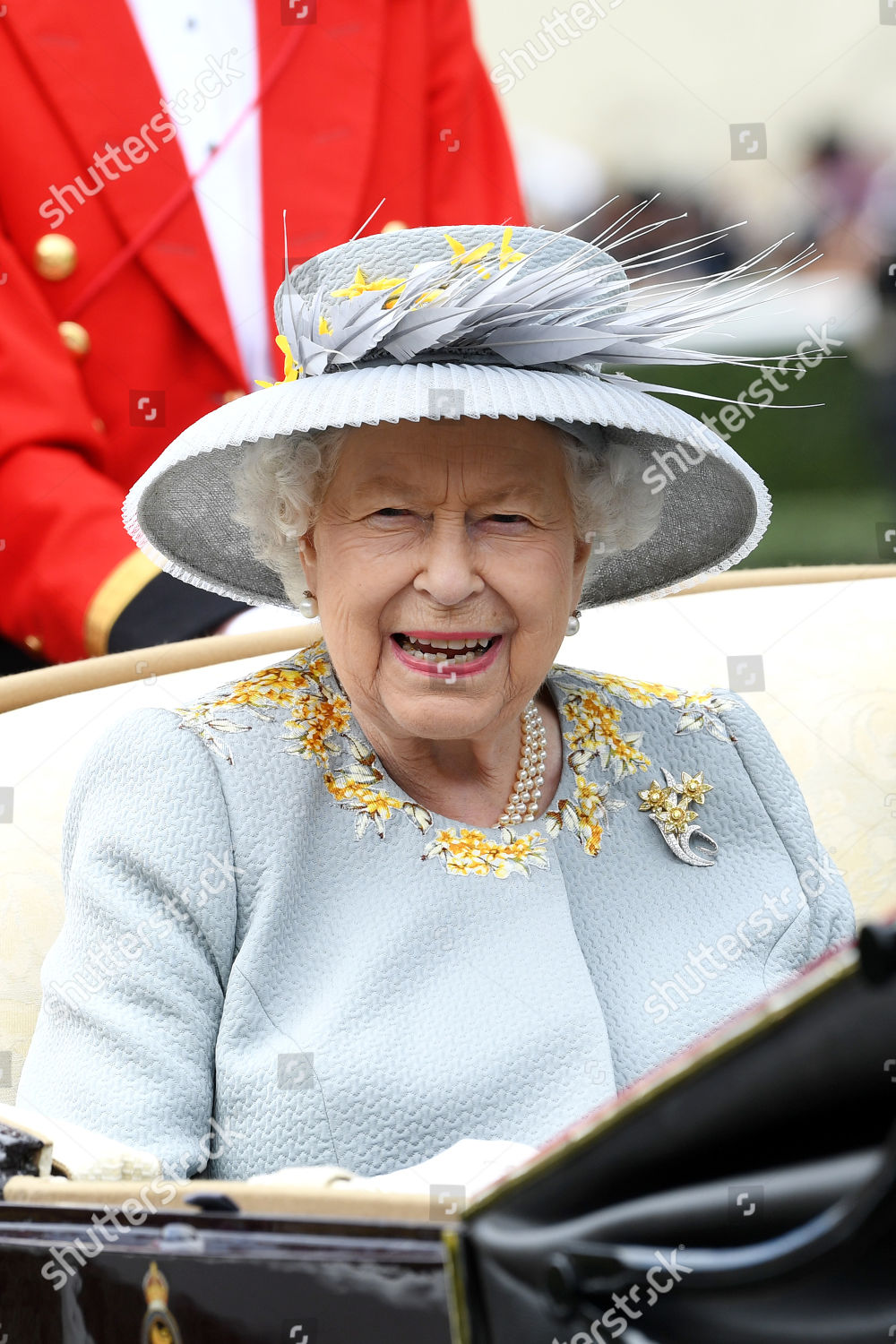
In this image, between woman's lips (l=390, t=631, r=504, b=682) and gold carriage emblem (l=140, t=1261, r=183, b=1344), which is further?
woman's lips (l=390, t=631, r=504, b=682)

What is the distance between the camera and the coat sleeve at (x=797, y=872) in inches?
61.9

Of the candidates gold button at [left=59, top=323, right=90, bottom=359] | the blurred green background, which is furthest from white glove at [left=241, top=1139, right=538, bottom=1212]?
the blurred green background

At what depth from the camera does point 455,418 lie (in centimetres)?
132

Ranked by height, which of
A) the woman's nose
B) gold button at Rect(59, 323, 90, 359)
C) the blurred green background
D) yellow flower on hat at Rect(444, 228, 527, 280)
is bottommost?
the blurred green background

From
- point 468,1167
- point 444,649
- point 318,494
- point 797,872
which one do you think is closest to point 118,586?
point 318,494

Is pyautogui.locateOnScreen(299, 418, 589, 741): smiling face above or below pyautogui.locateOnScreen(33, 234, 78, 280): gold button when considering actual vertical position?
below

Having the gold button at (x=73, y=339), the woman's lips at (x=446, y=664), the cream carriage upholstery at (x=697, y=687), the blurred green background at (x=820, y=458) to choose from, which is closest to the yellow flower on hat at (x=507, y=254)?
the woman's lips at (x=446, y=664)

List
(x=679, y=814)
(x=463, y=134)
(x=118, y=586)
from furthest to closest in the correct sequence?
(x=463, y=134) → (x=118, y=586) → (x=679, y=814)

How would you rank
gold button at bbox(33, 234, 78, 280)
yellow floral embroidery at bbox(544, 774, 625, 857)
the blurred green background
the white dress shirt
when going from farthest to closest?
the blurred green background → the white dress shirt → gold button at bbox(33, 234, 78, 280) → yellow floral embroidery at bbox(544, 774, 625, 857)

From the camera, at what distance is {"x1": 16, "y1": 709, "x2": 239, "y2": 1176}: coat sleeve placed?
1235 millimetres

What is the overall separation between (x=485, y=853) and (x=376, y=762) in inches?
5.9

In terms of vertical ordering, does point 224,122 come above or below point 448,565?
above

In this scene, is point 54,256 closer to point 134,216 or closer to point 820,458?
point 134,216

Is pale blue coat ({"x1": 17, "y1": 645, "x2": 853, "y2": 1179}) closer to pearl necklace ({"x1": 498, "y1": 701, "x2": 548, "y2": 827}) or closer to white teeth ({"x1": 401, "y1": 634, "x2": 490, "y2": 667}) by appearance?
pearl necklace ({"x1": 498, "y1": 701, "x2": 548, "y2": 827})
